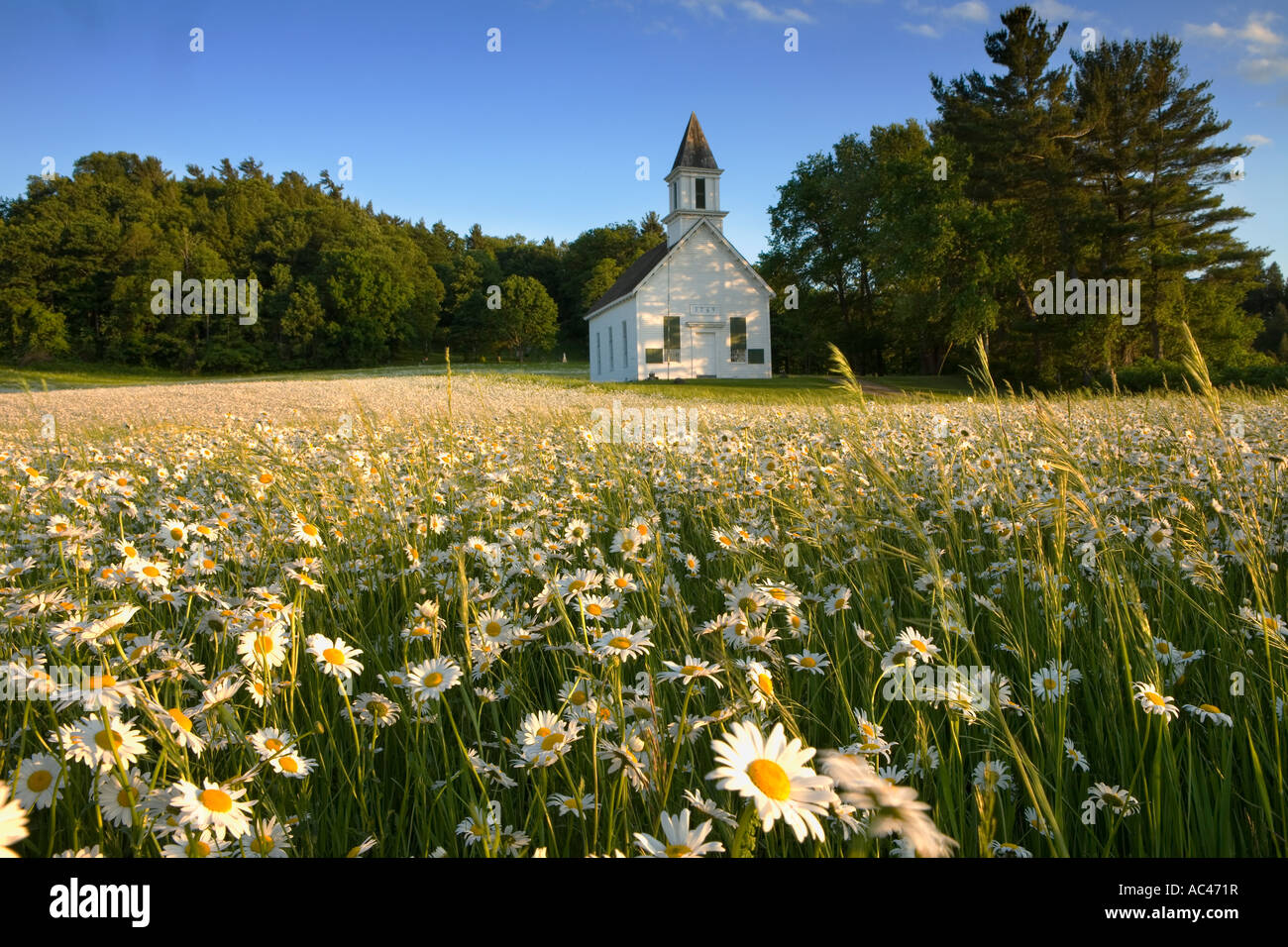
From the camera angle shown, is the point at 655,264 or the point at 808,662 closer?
the point at 808,662

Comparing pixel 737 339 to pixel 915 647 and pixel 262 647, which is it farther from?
pixel 262 647

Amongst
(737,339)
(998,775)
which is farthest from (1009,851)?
(737,339)

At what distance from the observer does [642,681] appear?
162cm

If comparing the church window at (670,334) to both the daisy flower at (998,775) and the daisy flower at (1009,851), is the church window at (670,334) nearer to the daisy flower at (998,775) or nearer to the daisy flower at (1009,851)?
the daisy flower at (998,775)

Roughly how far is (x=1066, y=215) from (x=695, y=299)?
57.4 ft

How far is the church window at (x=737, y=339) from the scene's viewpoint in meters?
35.6

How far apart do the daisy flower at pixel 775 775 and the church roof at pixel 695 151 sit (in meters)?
39.1

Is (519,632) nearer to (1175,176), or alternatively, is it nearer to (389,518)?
(389,518)

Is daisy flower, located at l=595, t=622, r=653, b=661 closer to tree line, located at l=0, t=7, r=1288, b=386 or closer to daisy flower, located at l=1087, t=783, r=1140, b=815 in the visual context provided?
daisy flower, located at l=1087, t=783, r=1140, b=815

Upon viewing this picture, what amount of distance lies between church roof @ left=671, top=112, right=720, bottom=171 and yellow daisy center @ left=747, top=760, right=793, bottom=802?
128 feet

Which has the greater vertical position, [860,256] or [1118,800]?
[860,256]

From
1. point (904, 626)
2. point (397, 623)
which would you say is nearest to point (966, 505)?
point (904, 626)

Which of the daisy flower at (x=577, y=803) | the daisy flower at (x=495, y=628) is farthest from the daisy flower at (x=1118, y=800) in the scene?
the daisy flower at (x=495, y=628)

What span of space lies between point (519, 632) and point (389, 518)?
1781 millimetres
